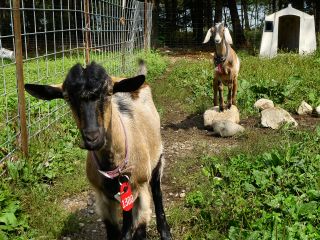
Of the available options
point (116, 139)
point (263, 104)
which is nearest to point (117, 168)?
point (116, 139)

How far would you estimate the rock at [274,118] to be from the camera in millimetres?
5777

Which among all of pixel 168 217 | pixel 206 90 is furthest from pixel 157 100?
pixel 168 217

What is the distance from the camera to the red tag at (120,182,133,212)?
7.95ft

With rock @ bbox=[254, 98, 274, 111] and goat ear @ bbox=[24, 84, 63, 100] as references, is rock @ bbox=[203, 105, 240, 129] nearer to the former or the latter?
rock @ bbox=[254, 98, 274, 111]

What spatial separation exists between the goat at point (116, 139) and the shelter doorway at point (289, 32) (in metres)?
12.4

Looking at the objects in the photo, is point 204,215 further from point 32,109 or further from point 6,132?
point 32,109

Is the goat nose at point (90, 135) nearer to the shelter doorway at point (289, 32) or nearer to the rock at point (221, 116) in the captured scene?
the rock at point (221, 116)

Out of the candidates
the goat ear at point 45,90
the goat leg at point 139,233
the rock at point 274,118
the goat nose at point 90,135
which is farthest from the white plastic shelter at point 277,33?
the goat nose at point 90,135

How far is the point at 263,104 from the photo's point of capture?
6664 mm

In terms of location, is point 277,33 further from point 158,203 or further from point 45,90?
point 45,90

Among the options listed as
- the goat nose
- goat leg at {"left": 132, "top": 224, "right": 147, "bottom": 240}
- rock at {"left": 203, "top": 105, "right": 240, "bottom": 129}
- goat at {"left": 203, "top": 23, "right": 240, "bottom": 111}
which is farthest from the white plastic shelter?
the goat nose

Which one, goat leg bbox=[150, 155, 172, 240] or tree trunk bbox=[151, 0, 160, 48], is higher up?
tree trunk bbox=[151, 0, 160, 48]

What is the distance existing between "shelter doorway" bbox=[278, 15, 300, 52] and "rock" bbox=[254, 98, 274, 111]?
8361 millimetres

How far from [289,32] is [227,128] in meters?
10.5
